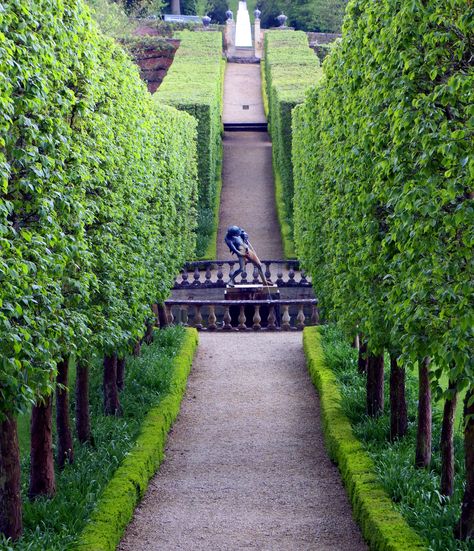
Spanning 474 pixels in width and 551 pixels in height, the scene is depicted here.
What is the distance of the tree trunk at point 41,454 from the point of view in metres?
12.5

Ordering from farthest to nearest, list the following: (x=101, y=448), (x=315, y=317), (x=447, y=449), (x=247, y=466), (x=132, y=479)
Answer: (x=315, y=317) → (x=247, y=466) → (x=101, y=448) → (x=132, y=479) → (x=447, y=449)

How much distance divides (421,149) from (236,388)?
34.7ft

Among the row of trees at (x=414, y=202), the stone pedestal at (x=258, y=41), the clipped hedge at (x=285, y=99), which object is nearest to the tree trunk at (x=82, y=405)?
the row of trees at (x=414, y=202)

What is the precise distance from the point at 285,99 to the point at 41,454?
28.0 metres

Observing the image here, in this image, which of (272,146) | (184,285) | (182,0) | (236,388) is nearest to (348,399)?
(236,388)

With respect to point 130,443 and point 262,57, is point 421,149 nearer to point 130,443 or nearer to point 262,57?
point 130,443

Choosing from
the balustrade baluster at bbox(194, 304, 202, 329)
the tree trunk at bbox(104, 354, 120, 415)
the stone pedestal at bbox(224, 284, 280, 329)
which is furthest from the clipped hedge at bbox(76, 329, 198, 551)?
the stone pedestal at bbox(224, 284, 280, 329)

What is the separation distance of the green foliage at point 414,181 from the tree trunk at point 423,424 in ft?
2.51

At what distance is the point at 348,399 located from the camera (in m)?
16.7

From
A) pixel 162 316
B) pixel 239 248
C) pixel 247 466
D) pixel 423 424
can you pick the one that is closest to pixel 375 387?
pixel 247 466

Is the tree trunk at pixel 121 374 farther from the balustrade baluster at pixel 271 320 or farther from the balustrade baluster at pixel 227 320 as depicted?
the balustrade baluster at pixel 271 320

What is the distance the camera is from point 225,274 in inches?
1267

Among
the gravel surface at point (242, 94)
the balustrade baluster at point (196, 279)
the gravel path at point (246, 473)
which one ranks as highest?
the gravel surface at point (242, 94)

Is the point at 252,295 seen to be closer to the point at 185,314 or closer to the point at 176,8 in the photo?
the point at 185,314
